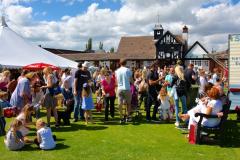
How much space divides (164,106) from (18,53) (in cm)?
952

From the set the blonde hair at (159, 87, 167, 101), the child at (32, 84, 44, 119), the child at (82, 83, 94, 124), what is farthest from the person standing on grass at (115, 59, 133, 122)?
the child at (32, 84, 44, 119)

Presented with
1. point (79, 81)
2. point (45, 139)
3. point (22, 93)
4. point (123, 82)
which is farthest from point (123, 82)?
point (45, 139)

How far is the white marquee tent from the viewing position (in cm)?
1778

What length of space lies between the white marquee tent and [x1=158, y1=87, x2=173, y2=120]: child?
326 inches

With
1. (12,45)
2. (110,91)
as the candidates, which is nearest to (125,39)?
(12,45)

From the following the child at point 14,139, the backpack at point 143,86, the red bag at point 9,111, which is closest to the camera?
the child at point 14,139

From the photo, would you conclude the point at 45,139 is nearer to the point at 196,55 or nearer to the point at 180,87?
the point at 180,87

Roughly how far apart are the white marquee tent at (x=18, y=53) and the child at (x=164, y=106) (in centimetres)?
829

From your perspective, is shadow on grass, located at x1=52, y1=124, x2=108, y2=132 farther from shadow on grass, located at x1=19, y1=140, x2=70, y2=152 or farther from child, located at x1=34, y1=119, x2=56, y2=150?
child, located at x1=34, y1=119, x2=56, y2=150

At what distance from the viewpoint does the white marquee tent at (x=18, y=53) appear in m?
17.8

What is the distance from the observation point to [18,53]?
1864 centimetres

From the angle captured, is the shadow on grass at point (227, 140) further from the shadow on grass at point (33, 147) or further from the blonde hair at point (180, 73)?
the shadow on grass at point (33, 147)

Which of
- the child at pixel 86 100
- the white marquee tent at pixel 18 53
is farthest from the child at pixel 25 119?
the white marquee tent at pixel 18 53

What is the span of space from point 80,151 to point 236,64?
6.65 meters
